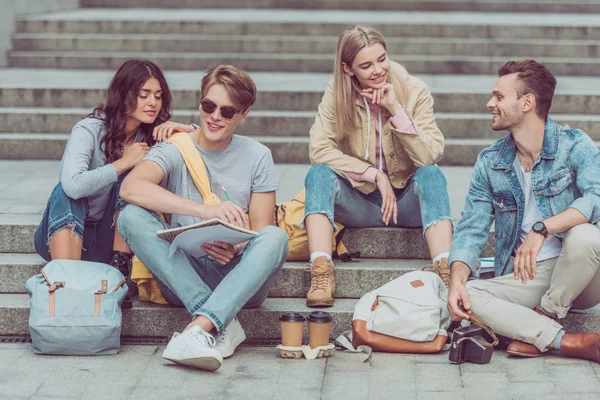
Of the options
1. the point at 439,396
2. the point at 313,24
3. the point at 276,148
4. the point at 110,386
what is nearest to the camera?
the point at 439,396

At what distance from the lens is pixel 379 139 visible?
18.8ft

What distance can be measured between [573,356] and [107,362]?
6.86 feet

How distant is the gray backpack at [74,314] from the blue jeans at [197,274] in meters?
0.24

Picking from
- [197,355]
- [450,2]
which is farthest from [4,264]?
[450,2]

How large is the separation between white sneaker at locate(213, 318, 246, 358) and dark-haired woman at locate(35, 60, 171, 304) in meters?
0.66

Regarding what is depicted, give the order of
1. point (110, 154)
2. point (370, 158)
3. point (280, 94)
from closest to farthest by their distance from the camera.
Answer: point (110, 154) < point (370, 158) < point (280, 94)

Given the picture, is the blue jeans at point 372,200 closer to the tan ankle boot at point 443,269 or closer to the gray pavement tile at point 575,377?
the tan ankle boot at point 443,269

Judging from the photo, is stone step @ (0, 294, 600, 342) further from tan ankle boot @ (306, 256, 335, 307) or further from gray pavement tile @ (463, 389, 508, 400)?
gray pavement tile @ (463, 389, 508, 400)

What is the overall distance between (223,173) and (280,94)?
3410 millimetres

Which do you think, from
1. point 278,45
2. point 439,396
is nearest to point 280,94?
point 278,45

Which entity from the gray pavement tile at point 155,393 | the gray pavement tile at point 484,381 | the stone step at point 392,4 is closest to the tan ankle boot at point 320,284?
the gray pavement tile at point 484,381

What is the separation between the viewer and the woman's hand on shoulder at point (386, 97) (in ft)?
18.2

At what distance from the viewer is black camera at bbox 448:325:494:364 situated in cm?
489

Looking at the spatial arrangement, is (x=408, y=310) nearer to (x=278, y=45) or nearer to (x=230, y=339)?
(x=230, y=339)
